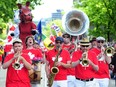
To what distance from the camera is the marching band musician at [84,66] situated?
9.18 m

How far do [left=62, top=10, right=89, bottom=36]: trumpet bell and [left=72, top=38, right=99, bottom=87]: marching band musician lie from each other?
10.5ft

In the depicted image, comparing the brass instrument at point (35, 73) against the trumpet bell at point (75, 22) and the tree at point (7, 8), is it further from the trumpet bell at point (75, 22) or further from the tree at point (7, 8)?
the tree at point (7, 8)

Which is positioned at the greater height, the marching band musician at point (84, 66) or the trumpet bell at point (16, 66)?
the trumpet bell at point (16, 66)

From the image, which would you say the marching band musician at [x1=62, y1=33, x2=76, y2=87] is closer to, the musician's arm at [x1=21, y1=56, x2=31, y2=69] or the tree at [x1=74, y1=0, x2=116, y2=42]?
the musician's arm at [x1=21, y1=56, x2=31, y2=69]

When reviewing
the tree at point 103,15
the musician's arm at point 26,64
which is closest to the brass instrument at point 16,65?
the musician's arm at point 26,64

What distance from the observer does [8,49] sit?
11.4 m

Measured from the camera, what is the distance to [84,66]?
30.7ft

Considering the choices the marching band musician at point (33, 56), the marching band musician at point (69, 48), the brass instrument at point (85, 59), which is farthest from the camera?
the marching band musician at point (69, 48)

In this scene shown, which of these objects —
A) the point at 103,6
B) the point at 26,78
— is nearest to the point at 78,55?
the point at 26,78

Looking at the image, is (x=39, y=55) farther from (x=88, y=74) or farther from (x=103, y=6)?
(x=103, y=6)

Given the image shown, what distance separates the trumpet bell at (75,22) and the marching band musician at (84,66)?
10.5ft

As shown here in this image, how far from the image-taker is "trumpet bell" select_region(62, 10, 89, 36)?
12.7 metres

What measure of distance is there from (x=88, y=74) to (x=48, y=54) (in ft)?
3.08

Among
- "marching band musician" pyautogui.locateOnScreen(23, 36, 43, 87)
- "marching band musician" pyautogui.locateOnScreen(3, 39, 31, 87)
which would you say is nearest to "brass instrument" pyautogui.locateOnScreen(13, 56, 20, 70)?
"marching band musician" pyautogui.locateOnScreen(3, 39, 31, 87)
